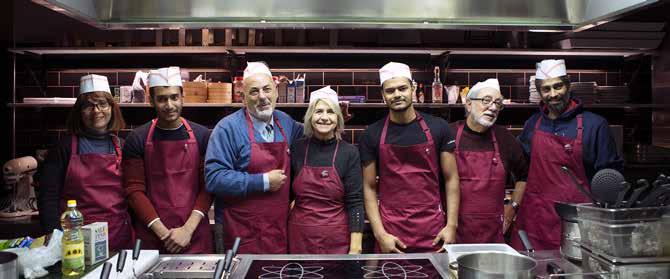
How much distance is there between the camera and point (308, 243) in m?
2.77

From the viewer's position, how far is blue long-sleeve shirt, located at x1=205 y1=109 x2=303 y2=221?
8.70 ft

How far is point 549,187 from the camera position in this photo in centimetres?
296

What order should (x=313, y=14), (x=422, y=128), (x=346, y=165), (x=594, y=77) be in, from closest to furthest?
(x=313, y=14), (x=346, y=165), (x=422, y=128), (x=594, y=77)

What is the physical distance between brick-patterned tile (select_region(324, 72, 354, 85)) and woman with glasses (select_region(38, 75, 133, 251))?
264 centimetres

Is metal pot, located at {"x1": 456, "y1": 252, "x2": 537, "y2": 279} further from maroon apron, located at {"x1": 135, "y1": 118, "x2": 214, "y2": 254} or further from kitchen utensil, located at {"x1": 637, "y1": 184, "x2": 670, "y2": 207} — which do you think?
maroon apron, located at {"x1": 135, "y1": 118, "x2": 214, "y2": 254}

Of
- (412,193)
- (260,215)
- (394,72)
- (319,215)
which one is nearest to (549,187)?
(412,193)

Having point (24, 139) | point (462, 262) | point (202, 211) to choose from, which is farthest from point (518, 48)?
point (24, 139)

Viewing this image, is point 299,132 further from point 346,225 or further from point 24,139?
point 24,139

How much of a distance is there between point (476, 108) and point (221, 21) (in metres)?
1.70

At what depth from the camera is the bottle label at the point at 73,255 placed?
1705 mm

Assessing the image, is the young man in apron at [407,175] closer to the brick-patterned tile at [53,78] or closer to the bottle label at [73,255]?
the bottle label at [73,255]

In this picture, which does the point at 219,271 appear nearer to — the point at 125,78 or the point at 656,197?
the point at 656,197

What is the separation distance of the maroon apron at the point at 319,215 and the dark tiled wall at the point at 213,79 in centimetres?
244

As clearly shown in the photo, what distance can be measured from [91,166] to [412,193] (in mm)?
1717
